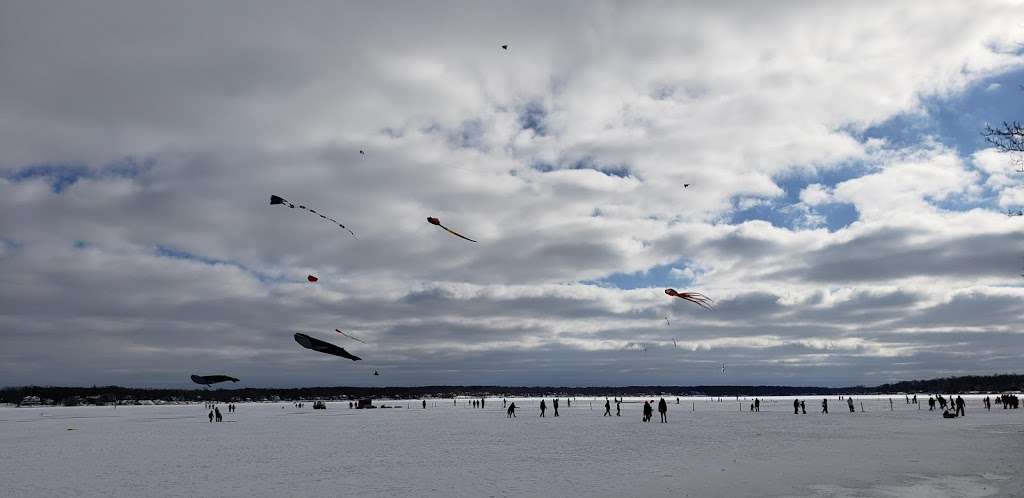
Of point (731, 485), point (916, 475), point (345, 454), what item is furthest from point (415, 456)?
point (916, 475)

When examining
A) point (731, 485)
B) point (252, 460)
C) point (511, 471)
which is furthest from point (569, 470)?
point (252, 460)

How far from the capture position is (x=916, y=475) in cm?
1722

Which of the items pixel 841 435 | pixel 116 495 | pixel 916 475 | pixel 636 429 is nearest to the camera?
pixel 116 495

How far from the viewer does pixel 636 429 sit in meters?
37.5

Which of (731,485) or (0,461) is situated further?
(0,461)

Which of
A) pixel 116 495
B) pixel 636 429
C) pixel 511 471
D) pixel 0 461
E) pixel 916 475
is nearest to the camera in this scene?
pixel 116 495

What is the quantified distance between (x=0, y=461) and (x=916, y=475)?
29.5 meters

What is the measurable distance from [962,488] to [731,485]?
4831mm

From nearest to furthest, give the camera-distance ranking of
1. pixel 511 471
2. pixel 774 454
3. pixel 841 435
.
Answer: pixel 511 471 < pixel 774 454 < pixel 841 435

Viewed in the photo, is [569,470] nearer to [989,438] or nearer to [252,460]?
[252,460]

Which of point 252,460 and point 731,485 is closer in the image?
point 731,485

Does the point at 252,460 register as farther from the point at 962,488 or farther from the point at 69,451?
the point at 962,488

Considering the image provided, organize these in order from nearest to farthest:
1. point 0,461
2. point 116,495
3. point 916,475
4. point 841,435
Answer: point 116,495 → point 916,475 → point 0,461 → point 841,435

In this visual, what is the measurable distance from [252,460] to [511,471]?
31.4 feet
